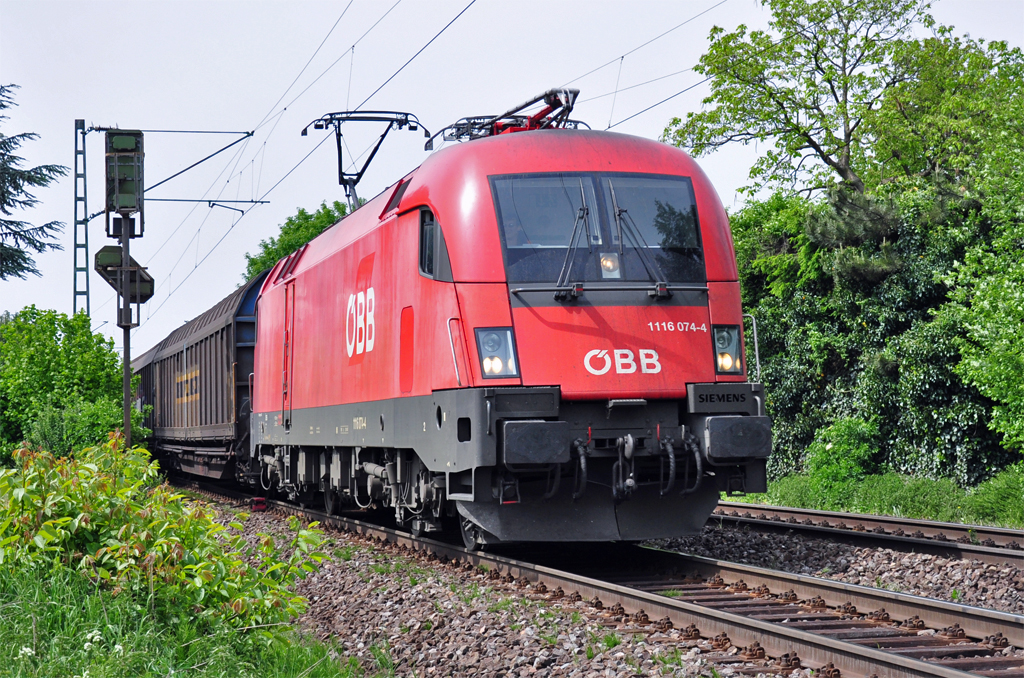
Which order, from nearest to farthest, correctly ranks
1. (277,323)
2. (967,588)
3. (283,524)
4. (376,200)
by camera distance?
(967,588), (376,200), (283,524), (277,323)

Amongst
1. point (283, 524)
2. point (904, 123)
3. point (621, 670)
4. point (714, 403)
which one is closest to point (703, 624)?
point (621, 670)

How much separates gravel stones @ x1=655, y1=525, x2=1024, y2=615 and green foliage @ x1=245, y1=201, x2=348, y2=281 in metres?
46.8

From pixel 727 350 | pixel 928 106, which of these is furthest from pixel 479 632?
pixel 928 106

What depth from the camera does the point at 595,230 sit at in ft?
28.6

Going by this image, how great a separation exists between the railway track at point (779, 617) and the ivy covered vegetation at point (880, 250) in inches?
256

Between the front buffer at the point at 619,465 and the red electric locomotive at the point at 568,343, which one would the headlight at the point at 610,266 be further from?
the front buffer at the point at 619,465

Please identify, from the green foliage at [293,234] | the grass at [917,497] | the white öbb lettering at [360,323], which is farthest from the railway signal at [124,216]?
the green foliage at [293,234]

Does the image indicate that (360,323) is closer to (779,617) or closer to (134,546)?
(134,546)

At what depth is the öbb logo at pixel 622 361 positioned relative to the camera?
327 inches

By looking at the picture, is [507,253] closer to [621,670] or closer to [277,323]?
[621,670]

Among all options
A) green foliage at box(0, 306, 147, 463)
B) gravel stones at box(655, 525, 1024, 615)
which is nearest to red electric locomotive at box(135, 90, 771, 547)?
gravel stones at box(655, 525, 1024, 615)

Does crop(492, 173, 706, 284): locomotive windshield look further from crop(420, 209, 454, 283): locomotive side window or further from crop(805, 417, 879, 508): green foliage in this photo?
crop(805, 417, 879, 508): green foliage

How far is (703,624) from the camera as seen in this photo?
252 inches

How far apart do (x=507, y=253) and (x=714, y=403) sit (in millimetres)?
2106
